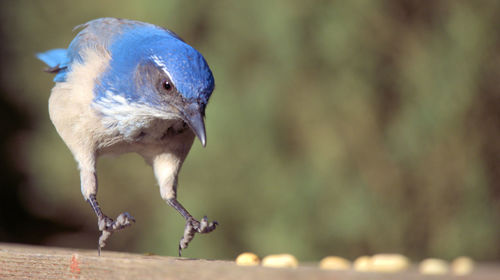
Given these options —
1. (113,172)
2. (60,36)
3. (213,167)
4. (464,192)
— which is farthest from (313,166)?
(60,36)

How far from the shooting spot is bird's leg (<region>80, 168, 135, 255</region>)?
3.22 meters

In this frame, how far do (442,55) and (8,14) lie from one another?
4.81 meters

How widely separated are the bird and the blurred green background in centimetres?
292

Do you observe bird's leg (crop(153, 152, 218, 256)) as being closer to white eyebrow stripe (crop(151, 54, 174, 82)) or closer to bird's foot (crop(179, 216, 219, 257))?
bird's foot (crop(179, 216, 219, 257))

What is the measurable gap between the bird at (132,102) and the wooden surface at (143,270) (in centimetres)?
51

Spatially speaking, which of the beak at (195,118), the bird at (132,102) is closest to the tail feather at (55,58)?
the bird at (132,102)

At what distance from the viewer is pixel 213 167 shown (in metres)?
6.64

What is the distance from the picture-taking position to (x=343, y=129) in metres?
6.53

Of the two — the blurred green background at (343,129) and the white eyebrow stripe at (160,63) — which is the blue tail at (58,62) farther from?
the blurred green background at (343,129)

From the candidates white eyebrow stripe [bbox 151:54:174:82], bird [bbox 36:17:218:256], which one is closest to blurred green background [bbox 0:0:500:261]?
bird [bbox 36:17:218:256]

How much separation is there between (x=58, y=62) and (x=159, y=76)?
1205 millimetres

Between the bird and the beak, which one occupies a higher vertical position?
the bird

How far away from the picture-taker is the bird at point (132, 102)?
3027mm

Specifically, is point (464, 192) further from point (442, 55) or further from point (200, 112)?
point (200, 112)
